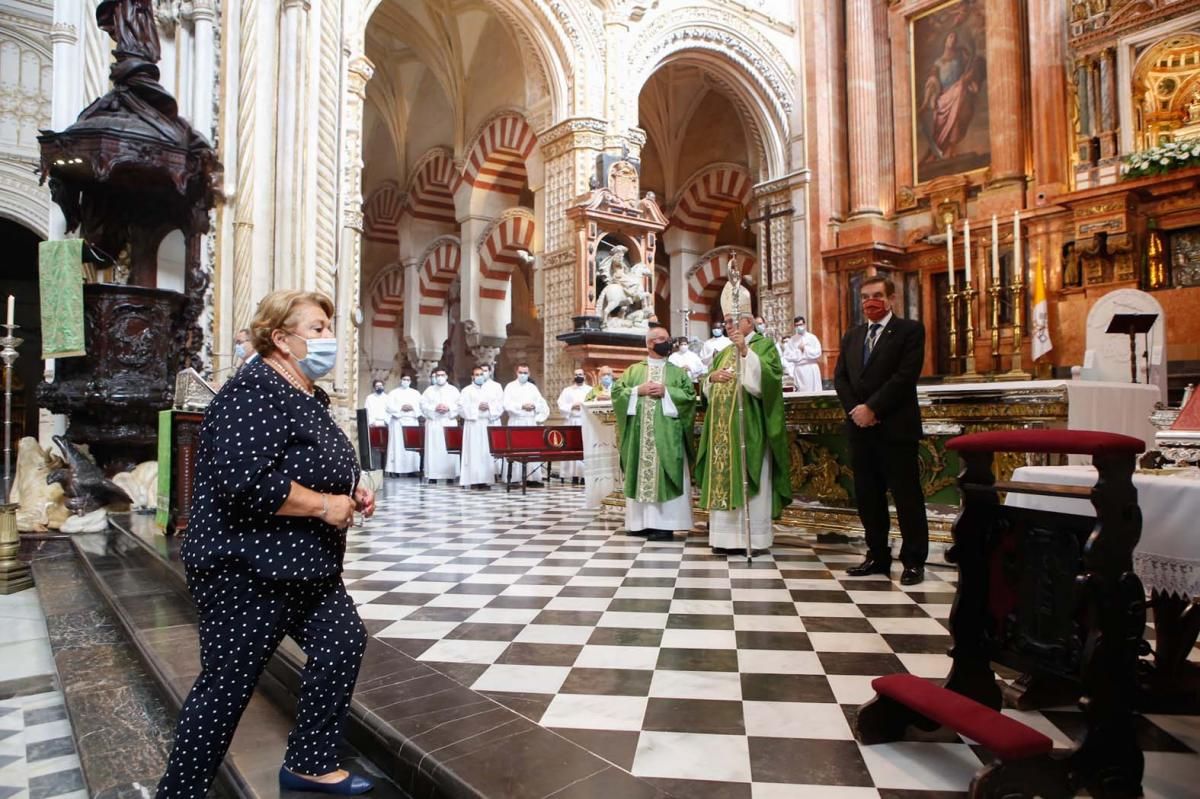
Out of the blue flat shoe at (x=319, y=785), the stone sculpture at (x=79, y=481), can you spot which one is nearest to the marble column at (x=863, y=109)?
the stone sculpture at (x=79, y=481)

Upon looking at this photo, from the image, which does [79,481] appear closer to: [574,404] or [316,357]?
[316,357]

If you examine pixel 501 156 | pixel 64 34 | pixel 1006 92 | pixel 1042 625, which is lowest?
pixel 1042 625

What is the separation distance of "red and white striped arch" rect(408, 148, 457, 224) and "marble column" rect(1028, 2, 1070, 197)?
11.4 m

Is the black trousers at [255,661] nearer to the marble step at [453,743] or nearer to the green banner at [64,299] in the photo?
the marble step at [453,743]

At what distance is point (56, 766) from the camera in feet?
7.53

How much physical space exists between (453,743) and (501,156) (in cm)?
1478

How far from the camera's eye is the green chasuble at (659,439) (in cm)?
559

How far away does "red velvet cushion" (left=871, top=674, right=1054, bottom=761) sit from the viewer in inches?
62.7

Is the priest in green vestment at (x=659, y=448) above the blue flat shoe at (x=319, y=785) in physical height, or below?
above

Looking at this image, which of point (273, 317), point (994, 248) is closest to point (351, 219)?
point (994, 248)

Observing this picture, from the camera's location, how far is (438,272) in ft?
59.6

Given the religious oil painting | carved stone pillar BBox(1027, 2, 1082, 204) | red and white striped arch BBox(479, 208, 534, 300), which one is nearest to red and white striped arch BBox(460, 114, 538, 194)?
red and white striped arch BBox(479, 208, 534, 300)

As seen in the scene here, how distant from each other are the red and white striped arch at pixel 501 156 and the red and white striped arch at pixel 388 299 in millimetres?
6117

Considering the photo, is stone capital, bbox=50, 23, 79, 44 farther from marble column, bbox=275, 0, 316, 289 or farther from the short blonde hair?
the short blonde hair
